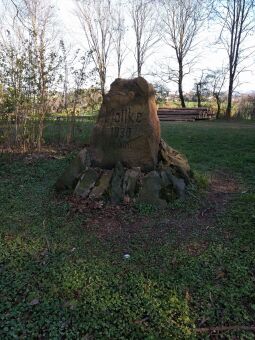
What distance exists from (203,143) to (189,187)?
4.65 meters

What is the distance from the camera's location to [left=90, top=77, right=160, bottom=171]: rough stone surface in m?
4.60

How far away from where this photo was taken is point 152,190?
429cm

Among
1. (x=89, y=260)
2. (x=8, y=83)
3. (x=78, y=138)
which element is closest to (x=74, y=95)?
(x=78, y=138)

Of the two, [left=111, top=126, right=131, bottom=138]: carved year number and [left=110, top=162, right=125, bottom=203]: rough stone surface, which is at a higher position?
[left=111, top=126, right=131, bottom=138]: carved year number

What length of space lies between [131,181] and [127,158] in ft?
1.44

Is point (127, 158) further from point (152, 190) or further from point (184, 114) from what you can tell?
point (184, 114)

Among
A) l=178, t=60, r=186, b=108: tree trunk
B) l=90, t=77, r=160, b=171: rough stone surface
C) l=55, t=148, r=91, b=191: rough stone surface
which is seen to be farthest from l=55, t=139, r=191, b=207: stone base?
l=178, t=60, r=186, b=108: tree trunk

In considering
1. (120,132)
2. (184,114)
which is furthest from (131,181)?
(184,114)

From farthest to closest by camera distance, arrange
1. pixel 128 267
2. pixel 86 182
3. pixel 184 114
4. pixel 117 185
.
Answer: pixel 184 114 → pixel 86 182 → pixel 117 185 → pixel 128 267

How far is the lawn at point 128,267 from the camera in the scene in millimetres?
2236

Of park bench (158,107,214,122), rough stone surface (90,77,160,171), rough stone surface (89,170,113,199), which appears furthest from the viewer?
park bench (158,107,214,122)

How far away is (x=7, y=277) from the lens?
2.75 meters

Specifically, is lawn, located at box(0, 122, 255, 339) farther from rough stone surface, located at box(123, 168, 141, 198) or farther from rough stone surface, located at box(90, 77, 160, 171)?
rough stone surface, located at box(90, 77, 160, 171)

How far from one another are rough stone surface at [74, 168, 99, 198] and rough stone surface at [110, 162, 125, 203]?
293 mm
